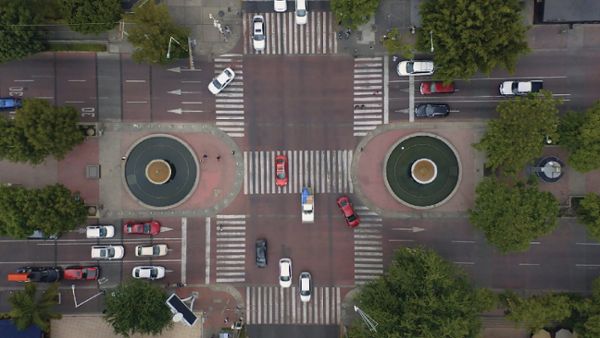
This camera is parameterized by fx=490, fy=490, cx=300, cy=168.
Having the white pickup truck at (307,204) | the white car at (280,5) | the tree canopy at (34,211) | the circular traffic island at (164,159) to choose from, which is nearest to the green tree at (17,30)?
the tree canopy at (34,211)

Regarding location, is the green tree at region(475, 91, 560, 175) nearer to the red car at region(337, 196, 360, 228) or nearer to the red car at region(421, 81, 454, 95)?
the red car at region(421, 81, 454, 95)

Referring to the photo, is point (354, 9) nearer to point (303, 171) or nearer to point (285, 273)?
point (303, 171)

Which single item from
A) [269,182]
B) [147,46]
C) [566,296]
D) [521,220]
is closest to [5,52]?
[147,46]

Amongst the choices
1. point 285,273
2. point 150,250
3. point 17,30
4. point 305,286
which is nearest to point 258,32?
point 17,30

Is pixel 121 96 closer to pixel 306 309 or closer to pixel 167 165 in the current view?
pixel 167 165

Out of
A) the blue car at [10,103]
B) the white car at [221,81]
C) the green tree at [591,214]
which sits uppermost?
the white car at [221,81]

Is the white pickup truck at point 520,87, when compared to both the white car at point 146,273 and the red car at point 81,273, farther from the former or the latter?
the red car at point 81,273
